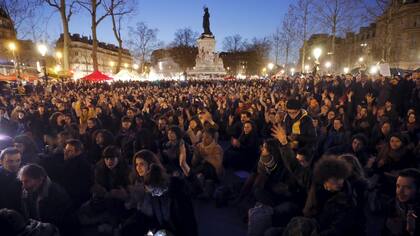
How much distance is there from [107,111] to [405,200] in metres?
9.70

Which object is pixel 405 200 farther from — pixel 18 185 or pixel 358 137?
pixel 18 185

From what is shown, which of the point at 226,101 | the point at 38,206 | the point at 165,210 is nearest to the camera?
the point at 165,210

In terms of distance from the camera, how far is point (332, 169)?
3762mm

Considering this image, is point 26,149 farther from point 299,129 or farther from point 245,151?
point 299,129

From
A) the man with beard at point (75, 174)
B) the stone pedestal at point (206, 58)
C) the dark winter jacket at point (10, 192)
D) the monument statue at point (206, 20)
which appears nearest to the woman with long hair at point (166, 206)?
the dark winter jacket at point (10, 192)

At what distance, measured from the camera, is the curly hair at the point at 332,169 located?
12.3 ft

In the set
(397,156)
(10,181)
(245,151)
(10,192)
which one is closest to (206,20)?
(245,151)

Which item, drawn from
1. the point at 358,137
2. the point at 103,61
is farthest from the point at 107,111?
the point at 103,61

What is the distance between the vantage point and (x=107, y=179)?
5434 millimetres

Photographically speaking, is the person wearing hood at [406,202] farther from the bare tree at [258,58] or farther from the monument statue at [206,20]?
the bare tree at [258,58]

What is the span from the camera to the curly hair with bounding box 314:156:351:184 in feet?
12.3

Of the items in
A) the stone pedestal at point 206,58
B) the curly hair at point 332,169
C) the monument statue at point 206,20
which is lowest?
the curly hair at point 332,169

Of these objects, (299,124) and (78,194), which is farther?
(299,124)

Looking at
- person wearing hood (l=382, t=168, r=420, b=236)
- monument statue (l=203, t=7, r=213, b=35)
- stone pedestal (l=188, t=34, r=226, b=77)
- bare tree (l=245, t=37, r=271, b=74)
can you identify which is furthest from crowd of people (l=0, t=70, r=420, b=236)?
bare tree (l=245, t=37, r=271, b=74)
